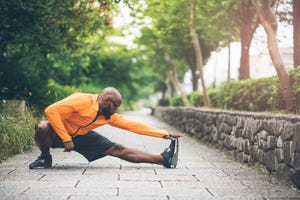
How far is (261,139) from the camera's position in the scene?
25.7ft

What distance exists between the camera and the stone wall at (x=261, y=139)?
6.39 m

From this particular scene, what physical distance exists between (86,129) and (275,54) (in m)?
5.13

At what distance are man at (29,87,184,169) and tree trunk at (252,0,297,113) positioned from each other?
12.5ft

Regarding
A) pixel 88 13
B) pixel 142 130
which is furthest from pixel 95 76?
pixel 142 130

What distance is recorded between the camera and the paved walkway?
18.8ft

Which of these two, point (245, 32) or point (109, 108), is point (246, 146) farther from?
point (245, 32)

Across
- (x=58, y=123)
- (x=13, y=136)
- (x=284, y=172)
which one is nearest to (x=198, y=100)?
(x=13, y=136)

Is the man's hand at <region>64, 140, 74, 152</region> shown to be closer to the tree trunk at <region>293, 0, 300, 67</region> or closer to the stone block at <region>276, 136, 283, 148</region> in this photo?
the stone block at <region>276, 136, 283, 148</region>

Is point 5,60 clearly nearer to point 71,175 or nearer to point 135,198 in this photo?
point 71,175

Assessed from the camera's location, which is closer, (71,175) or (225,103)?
(71,175)

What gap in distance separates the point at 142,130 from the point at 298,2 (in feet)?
20.0

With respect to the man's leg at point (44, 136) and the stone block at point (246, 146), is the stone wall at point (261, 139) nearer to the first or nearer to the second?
the stone block at point (246, 146)

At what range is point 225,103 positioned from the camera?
698 inches

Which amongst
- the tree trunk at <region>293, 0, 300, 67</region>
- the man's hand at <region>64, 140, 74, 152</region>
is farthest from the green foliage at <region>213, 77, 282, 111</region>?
the man's hand at <region>64, 140, 74, 152</region>
